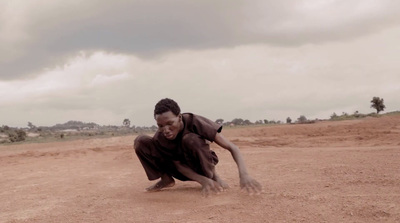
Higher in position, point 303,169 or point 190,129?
point 190,129

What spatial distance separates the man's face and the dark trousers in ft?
0.39

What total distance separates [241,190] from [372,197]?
107cm

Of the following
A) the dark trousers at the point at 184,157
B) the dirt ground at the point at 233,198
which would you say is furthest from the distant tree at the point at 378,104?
the dark trousers at the point at 184,157

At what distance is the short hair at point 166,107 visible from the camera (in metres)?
3.58

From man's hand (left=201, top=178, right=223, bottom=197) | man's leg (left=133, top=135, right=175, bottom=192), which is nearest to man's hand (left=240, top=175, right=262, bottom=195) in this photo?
man's hand (left=201, top=178, right=223, bottom=197)

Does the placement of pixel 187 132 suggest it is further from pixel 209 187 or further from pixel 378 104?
pixel 378 104

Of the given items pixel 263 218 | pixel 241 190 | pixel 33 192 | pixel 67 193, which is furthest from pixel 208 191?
pixel 33 192

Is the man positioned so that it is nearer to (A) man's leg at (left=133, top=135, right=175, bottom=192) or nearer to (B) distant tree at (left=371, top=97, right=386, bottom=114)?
(A) man's leg at (left=133, top=135, right=175, bottom=192)

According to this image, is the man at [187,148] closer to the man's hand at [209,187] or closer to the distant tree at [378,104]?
the man's hand at [209,187]

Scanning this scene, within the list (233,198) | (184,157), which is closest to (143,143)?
(184,157)

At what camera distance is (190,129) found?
366cm

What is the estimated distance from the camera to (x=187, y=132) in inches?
143

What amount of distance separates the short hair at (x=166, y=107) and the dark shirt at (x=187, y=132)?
142mm

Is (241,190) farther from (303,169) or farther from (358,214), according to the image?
(303,169)
